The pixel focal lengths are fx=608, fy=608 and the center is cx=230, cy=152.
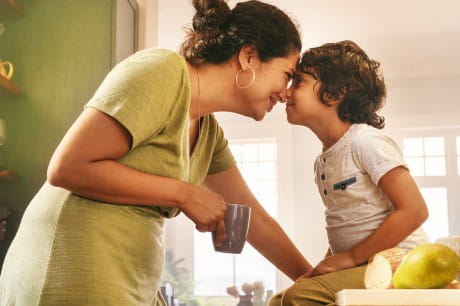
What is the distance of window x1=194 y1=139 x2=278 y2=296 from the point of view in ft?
20.1

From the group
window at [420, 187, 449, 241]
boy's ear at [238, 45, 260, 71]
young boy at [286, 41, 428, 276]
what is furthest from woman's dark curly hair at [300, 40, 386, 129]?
window at [420, 187, 449, 241]

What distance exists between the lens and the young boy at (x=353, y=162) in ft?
4.19

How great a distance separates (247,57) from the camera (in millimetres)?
1211

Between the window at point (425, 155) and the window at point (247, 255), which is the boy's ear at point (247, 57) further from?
the window at point (247, 255)

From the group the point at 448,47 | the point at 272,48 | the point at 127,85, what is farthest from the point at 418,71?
the point at 127,85

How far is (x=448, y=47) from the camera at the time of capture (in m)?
5.02

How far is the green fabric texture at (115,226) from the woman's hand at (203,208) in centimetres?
6

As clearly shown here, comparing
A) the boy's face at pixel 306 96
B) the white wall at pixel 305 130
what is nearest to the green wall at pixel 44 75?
the boy's face at pixel 306 96

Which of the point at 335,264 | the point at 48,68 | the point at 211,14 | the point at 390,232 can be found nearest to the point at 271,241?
the point at 335,264

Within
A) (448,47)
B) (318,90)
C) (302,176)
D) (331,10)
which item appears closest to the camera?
(318,90)

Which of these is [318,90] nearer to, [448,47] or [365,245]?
[365,245]

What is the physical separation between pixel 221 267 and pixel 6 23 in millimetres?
4520

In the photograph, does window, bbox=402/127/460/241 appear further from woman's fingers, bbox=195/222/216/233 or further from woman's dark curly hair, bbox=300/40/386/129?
woman's fingers, bbox=195/222/216/233

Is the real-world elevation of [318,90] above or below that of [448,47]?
below
